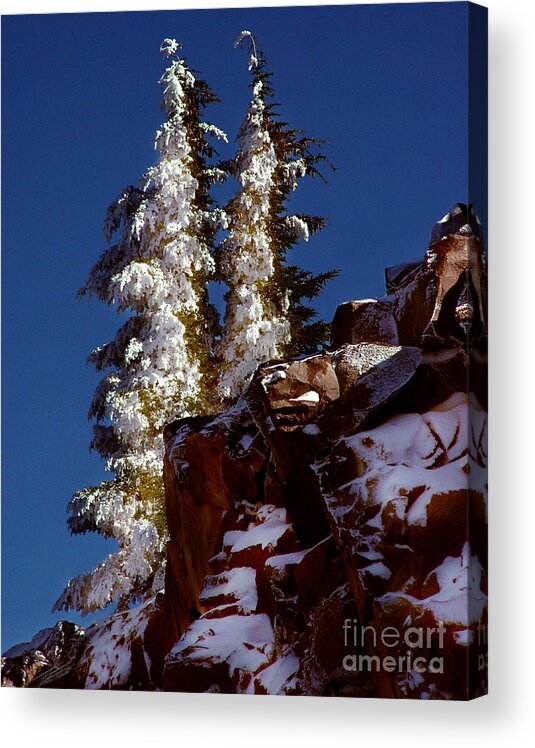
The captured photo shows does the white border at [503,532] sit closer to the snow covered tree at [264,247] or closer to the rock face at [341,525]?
the rock face at [341,525]

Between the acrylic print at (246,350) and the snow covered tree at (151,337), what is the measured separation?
0.01 m

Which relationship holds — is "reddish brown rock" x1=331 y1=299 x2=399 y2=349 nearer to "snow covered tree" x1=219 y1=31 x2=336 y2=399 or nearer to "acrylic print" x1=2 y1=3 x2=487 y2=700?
"acrylic print" x1=2 y1=3 x2=487 y2=700

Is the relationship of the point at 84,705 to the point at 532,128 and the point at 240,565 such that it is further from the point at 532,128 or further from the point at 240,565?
the point at 532,128

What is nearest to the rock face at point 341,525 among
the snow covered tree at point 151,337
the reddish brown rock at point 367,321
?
the reddish brown rock at point 367,321

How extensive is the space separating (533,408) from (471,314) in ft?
1.79

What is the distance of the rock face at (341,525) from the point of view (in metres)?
7.04

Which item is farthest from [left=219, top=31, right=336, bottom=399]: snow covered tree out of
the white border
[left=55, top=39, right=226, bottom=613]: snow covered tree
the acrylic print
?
the white border

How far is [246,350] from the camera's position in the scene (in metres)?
7.75

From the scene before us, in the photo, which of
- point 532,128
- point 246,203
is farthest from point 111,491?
point 532,128

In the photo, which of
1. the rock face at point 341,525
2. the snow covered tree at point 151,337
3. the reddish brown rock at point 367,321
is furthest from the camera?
the snow covered tree at point 151,337

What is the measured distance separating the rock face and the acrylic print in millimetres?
12

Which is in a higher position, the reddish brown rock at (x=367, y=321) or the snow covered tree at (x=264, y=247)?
the snow covered tree at (x=264, y=247)

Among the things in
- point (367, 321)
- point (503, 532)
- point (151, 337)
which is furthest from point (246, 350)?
point (503, 532)

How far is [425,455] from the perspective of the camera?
7.14 metres
